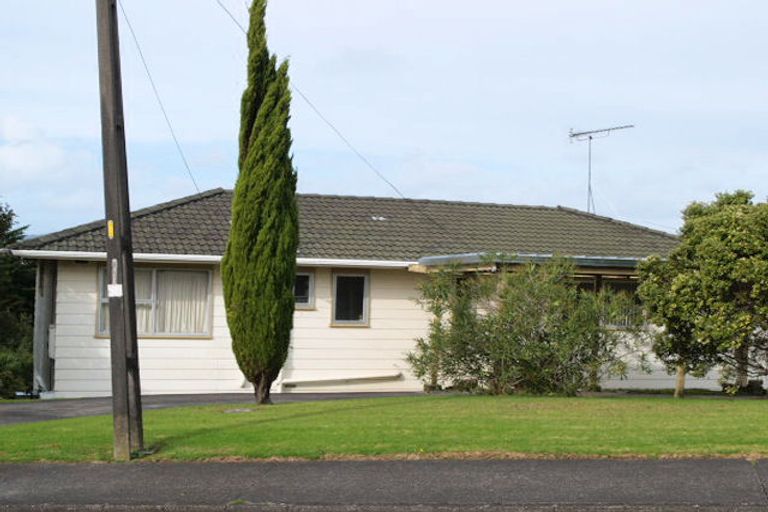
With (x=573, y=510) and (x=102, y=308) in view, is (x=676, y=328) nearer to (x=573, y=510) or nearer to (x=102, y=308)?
(x=573, y=510)

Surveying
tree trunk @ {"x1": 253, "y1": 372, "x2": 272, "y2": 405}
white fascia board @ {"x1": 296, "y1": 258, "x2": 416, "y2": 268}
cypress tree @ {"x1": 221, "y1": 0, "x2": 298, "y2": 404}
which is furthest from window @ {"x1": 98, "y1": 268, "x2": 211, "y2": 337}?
cypress tree @ {"x1": 221, "y1": 0, "x2": 298, "y2": 404}

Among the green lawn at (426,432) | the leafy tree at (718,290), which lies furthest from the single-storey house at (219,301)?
the green lawn at (426,432)

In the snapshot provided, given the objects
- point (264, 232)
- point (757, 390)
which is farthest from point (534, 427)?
point (757, 390)

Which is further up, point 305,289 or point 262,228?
point 262,228

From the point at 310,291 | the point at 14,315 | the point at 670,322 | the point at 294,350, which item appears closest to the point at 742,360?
the point at 670,322

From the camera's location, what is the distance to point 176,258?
810 inches

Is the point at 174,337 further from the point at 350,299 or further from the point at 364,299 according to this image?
the point at 364,299

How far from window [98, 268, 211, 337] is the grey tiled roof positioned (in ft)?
2.17

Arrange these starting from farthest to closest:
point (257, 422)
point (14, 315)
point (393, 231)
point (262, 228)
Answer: point (14, 315), point (393, 231), point (262, 228), point (257, 422)

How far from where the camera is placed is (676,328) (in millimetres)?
16859

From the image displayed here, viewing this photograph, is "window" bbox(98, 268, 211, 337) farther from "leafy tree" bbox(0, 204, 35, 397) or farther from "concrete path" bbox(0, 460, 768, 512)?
"concrete path" bbox(0, 460, 768, 512)

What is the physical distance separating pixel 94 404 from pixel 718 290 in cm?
1003

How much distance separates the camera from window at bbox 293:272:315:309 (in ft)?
71.3

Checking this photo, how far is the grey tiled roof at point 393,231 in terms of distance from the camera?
2125 cm
